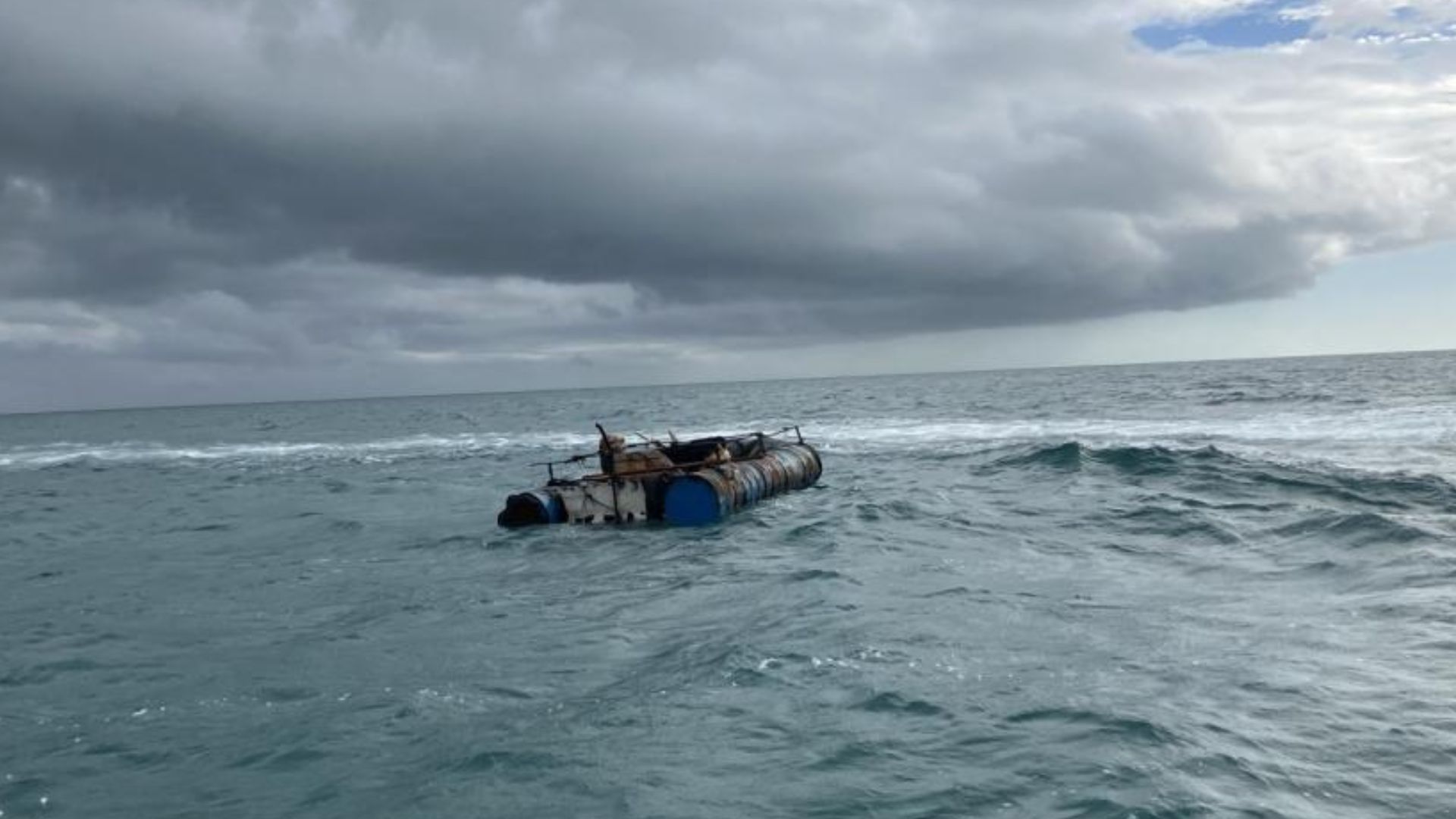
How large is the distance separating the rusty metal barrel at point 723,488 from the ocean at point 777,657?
56cm

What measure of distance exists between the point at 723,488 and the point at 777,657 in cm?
1287

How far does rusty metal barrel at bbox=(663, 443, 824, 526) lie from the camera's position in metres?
26.3

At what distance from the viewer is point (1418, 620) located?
14484mm

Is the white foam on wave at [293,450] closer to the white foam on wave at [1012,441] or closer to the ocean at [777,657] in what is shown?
the white foam on wave at [1012,441]

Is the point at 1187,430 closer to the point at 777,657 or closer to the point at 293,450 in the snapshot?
the point at 777,657

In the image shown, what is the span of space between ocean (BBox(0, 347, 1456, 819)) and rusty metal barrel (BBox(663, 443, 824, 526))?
1.83 feet

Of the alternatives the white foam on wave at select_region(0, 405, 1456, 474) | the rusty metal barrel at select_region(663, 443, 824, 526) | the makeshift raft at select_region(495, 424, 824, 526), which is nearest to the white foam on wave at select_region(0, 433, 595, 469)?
the white foam on wave at select_region(0, 405, 1456, 474)

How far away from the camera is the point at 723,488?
87.7 feet

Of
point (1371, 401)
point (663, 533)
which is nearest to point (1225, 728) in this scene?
point (663, 533)

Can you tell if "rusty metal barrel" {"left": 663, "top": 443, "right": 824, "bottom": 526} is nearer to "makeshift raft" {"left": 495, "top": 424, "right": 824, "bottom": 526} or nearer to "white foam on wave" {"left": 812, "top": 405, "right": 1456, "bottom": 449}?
"makeshift raft" {"left": 495, "top": 424, "right": 824, "bottom": 526}

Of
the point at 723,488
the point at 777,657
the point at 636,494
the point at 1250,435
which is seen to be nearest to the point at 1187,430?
the point at 1250,435

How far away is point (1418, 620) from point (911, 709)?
307 inches

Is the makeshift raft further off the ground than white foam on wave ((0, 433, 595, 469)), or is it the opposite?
the makeshift raft

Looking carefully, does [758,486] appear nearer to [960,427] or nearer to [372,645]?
[372,645]
